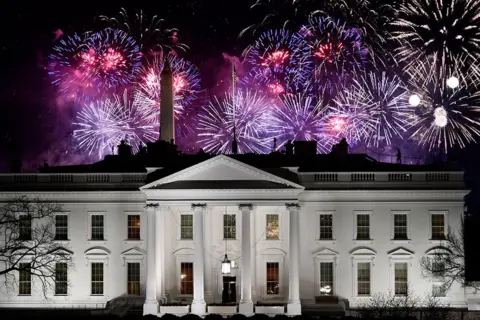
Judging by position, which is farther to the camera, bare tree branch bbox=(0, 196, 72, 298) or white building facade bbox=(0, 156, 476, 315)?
white building facade bbox=(0, 156, 476, 315)

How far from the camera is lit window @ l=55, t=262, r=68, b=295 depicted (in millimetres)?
82250

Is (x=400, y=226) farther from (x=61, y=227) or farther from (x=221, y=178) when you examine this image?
(x=61, y=227)

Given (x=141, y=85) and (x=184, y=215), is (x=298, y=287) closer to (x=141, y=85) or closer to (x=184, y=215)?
(x=184, y=215)

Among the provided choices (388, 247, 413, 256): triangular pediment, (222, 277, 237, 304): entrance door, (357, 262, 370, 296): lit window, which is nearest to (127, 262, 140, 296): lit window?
(222, 277, 237, 304): entrance door

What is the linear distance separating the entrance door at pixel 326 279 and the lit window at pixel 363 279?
1772 mm

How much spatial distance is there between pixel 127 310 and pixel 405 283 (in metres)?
18.2

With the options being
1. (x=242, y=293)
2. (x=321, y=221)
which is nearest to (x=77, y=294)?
(x=242, y=293)

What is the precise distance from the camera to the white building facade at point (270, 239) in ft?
268

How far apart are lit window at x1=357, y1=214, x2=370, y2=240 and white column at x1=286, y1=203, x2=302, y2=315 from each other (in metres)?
4.80

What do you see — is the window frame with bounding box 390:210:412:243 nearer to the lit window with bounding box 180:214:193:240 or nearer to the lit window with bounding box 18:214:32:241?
the lit window with bounding box 180:214:193:240

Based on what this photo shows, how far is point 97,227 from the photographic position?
273 feet

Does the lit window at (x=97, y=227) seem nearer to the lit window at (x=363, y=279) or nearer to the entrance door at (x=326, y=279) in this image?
the entrance door at (x=326, y=279)

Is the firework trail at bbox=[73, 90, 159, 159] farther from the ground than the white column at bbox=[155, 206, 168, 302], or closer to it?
farther from the ground

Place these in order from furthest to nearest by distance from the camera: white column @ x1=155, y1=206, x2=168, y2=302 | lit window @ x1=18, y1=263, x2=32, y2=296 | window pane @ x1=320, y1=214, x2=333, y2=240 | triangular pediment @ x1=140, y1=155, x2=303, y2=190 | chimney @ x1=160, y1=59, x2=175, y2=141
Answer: chimney @ x1=160, y1=59, x2=175, y2=141, lit window @ x1=18, y1=263, x2=32, y2=296, window pane @ x1=320, y1=214, x2=333, y2=240, white column @ x1=155, y1=206, x2=168, y2=302, triangular pediment @ x1=140, y1=155, x2=303, y2=190
